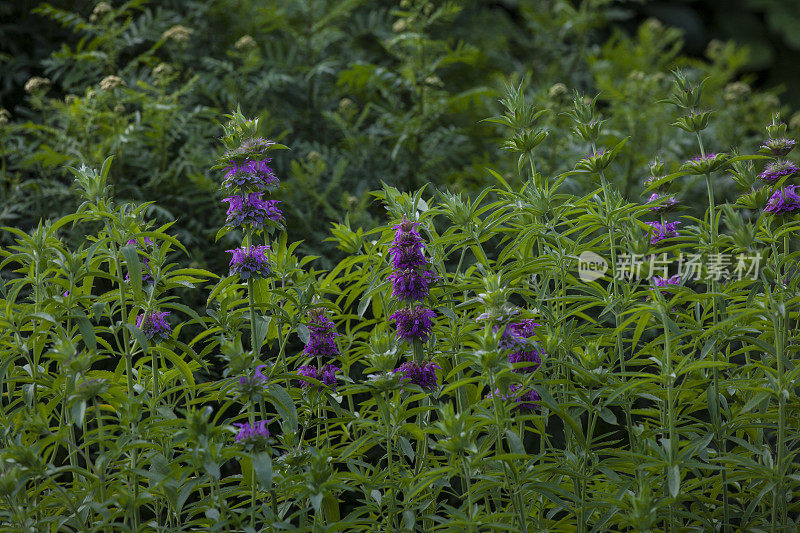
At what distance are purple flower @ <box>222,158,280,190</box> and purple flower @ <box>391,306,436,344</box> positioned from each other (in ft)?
1.38

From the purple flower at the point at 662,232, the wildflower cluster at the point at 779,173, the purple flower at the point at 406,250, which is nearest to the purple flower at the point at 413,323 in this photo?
the purple flower at the point at 406,250

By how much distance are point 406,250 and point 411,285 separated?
8cm

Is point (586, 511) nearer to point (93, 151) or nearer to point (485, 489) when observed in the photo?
point (485, 489)

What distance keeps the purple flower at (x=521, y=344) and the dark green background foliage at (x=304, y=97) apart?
1.13m

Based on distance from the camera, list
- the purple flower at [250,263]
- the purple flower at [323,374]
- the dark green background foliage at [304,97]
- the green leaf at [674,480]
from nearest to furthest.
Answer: the green leaf at [674,480], the purple flower at [250,263], the purple flower at [323,374], the dark green background foliage at [304,97]

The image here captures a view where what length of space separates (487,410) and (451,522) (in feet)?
0.89

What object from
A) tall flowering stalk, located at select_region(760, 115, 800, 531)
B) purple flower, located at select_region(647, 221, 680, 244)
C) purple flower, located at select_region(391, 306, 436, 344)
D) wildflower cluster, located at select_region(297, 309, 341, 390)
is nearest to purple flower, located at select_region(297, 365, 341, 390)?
wildflower cluster, located at select_region(297, 309, 341, 390)

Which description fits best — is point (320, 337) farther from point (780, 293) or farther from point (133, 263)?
point (780, 293)

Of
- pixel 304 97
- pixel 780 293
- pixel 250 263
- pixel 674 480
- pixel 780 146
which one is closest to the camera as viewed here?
→ pixel 674 480

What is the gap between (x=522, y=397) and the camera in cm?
183

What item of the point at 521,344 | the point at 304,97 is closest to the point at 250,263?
the point at 521,344

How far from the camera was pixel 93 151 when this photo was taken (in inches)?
119

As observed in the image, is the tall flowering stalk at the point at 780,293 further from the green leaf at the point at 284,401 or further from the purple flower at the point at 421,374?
the green leaf at the point at 284,401

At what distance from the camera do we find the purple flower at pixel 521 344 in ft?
5.53
